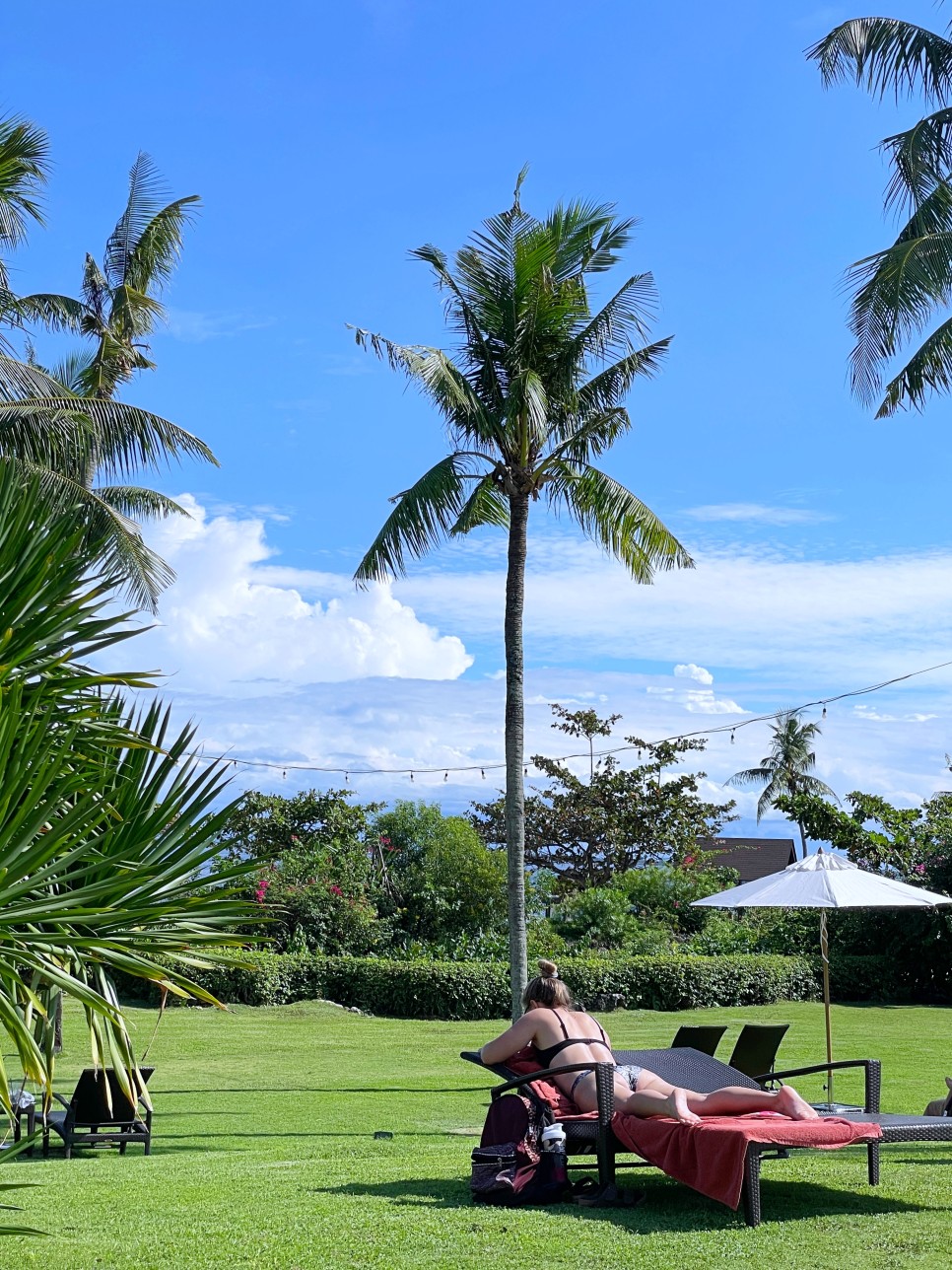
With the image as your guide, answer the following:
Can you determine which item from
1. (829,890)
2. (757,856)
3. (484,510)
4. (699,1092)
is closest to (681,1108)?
(699,1092)

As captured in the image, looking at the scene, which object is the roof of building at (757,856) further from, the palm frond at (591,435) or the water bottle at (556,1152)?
the water bottle at (556,1152)

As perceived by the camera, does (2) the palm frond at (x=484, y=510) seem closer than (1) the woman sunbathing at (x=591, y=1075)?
No

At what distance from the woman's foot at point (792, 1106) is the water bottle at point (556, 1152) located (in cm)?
119

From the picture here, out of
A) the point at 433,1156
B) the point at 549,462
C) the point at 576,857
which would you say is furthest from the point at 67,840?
the point at 576,857

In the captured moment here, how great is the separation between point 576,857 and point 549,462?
2377 centimetres

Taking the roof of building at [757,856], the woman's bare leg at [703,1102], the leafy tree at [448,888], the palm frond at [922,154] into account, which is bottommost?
the woman's bare leg at [703,1102]

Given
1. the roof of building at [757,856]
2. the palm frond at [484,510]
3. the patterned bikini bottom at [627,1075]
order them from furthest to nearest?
the roof of building at [757,856] → the palm frond at [484,510] → the patterned bikini bottom at [627,1075]

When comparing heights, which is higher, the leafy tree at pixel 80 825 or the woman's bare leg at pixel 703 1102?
the leafy tree at pixel 80 825

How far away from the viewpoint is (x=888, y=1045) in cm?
2011

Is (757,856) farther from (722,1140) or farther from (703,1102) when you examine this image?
(722,1140)

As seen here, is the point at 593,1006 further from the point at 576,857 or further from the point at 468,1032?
the point at 576,857

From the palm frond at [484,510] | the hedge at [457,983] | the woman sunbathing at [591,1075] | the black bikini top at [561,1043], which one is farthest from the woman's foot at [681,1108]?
the hedge at [457,983]

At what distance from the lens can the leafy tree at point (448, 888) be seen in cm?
2939

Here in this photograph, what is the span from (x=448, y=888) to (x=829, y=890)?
60.8ft
